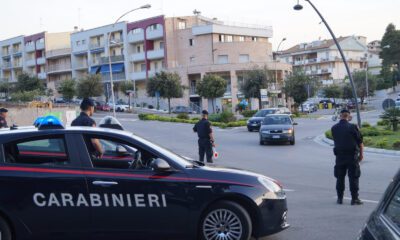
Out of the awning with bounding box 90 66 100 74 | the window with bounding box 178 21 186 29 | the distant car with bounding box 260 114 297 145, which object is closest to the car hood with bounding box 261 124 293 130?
the distant car with bounding box 260 114 297 145

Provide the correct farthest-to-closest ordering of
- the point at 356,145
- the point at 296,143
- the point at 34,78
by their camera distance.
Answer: the point at 34,78, the point at 296,143, the point at 356,145

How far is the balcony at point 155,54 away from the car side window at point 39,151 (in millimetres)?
67868

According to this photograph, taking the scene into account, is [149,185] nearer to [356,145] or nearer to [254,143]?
[356,145]

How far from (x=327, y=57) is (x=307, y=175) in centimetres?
9273

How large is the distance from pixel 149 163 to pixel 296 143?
20587 mm

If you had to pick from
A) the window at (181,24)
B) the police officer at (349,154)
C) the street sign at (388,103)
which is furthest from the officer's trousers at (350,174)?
the window at (181,24)

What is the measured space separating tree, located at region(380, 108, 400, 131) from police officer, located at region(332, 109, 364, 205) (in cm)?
1882

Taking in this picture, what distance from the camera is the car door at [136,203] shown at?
5.86 meters

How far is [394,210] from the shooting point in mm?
3117

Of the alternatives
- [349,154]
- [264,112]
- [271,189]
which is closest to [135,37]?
[264,112]

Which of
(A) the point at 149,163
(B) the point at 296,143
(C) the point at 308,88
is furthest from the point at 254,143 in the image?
(C) the point at 308,88

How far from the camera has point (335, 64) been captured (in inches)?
4028

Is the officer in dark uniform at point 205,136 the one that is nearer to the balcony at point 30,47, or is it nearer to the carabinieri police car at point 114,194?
the carabinieri police car at point 114,194

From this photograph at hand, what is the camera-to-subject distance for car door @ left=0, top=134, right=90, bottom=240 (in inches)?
226
